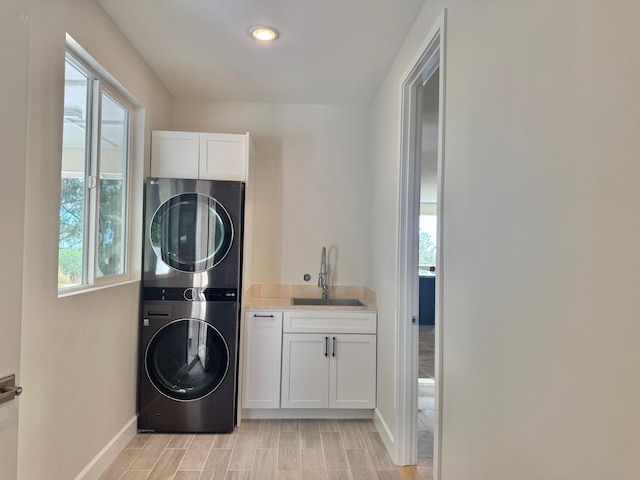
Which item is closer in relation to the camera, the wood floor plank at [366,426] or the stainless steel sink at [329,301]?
the wood floor plank at [366,426]

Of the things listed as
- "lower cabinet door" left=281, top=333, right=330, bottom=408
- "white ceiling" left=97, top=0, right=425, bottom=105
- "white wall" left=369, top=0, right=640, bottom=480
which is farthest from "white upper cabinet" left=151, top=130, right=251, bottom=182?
"white wall" left=369, top=0, right=640, bottom=480

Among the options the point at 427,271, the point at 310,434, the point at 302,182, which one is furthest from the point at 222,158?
the point at 427,271

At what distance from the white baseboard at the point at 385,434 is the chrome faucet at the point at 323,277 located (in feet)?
3.44

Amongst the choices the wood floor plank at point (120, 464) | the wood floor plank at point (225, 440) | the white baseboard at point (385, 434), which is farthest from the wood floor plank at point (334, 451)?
the wood floor plank at point (120, 464)

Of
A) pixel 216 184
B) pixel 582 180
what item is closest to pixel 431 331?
pixel 216 184

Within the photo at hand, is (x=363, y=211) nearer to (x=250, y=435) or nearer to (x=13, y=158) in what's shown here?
(x=250, y=435)

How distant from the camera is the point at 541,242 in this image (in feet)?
3.18

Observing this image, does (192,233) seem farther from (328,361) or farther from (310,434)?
(310,434)

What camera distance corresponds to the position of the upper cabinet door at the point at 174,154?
285 cm

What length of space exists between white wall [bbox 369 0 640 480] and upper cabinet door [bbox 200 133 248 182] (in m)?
1.74

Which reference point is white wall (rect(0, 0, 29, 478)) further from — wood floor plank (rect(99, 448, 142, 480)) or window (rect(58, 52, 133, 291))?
wood floor plank (rect(99, 448, 142, 480))

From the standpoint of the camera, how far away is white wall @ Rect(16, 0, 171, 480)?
61.3 inches

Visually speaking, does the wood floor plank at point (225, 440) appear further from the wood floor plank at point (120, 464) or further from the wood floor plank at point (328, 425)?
the wood floor plank at point (328, 425)

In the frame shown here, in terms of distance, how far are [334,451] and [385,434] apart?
37 centimetres
